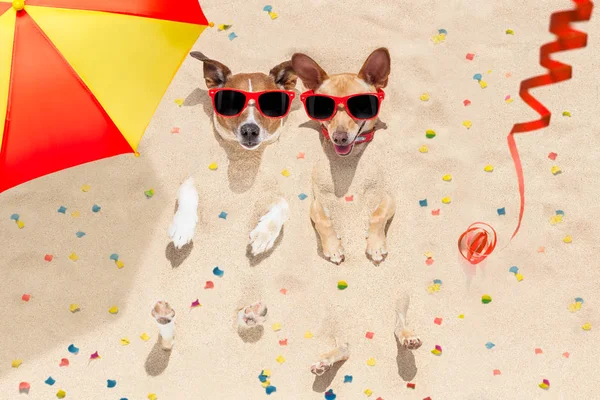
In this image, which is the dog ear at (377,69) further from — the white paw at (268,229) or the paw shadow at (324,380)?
the paw shadow at (324,380)

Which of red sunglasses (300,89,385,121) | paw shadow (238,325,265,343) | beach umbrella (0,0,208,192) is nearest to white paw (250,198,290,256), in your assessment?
paw shadow (238,325,265,343)

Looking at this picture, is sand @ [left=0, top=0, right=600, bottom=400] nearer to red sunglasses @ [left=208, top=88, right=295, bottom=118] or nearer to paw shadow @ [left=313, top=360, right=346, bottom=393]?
paw shadow @ [left=313, top=360, right=346, bottom=393]

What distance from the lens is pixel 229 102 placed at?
7.00m

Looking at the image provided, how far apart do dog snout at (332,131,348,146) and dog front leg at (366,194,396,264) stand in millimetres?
644

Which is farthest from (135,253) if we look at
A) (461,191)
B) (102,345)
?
(461,191)

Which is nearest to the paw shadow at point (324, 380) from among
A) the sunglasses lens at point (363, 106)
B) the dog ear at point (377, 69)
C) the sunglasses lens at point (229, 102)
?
the sunglasses lens at point (363, 106)

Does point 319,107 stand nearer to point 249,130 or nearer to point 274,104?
point 274,104

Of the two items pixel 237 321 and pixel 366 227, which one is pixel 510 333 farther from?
pixel 237 321

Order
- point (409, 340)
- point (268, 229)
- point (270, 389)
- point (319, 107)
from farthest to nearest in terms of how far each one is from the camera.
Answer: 1. point (268, 229)
2. point (319, 107)
3. point (270, 389)
4. point (409, 340)

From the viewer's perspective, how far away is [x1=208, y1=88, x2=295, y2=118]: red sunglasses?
22.9 feet

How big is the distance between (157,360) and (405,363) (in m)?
2.04

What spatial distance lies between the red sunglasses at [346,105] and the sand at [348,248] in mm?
455

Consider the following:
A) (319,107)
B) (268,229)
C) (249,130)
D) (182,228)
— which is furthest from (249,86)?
(182,228)

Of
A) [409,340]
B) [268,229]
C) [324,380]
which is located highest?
[268,229]
